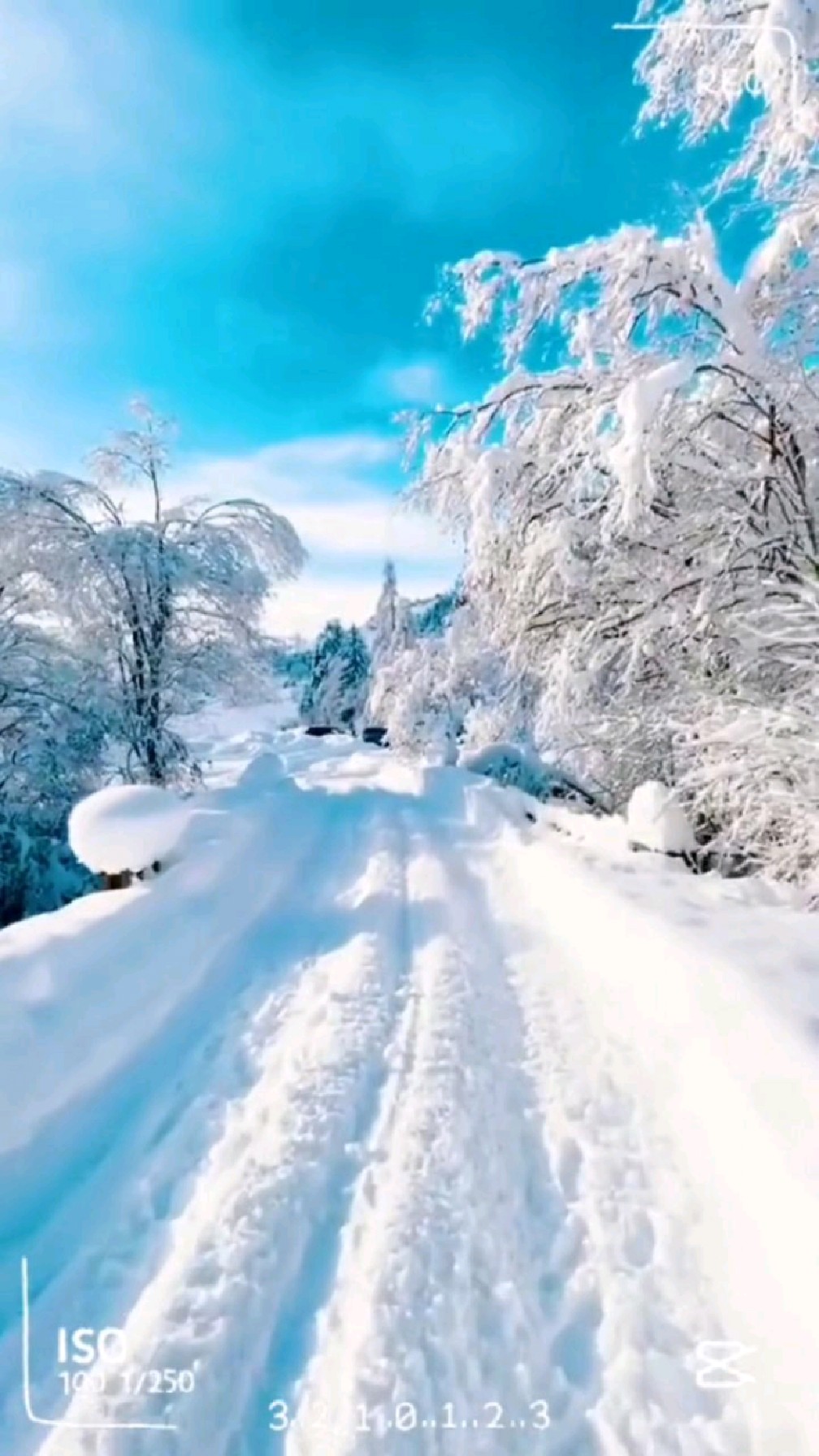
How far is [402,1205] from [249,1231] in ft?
1.67

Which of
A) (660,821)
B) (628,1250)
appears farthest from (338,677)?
(628,1250)

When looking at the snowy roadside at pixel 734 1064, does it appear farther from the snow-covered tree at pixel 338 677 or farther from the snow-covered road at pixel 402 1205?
the snow-covered tree at pixel 338 677

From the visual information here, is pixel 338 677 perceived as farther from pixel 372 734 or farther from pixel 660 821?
pixel 660 821

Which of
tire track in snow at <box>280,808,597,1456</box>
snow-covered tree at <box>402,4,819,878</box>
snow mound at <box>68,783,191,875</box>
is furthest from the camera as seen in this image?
snow mound at <box>68,783,191,875</box>

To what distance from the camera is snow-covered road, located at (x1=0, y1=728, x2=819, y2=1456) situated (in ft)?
5.97

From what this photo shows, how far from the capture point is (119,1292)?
215cm

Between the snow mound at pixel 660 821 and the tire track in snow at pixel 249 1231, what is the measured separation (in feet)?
10.2

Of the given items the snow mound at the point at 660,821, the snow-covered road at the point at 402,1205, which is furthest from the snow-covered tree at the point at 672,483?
the snow-covered road at the point at 402,1205

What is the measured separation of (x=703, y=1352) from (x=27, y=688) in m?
12.1

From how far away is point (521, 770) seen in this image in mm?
13875

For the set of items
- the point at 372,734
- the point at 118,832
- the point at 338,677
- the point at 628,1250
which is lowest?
the point at 628,1250

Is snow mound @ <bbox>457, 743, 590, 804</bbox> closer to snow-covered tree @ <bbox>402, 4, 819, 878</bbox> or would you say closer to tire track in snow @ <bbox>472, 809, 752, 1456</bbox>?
snow-covered tree @ <bbox>402, 4, 819, 878</bbox>

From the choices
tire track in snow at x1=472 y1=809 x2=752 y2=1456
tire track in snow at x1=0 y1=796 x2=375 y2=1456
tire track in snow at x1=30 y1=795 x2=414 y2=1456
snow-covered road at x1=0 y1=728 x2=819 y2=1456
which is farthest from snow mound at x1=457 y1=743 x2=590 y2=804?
tire track in snow at x1=30 y1=795 x2=414 y2=1456

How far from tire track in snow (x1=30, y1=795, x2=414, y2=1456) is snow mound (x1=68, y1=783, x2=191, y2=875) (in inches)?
95.2
